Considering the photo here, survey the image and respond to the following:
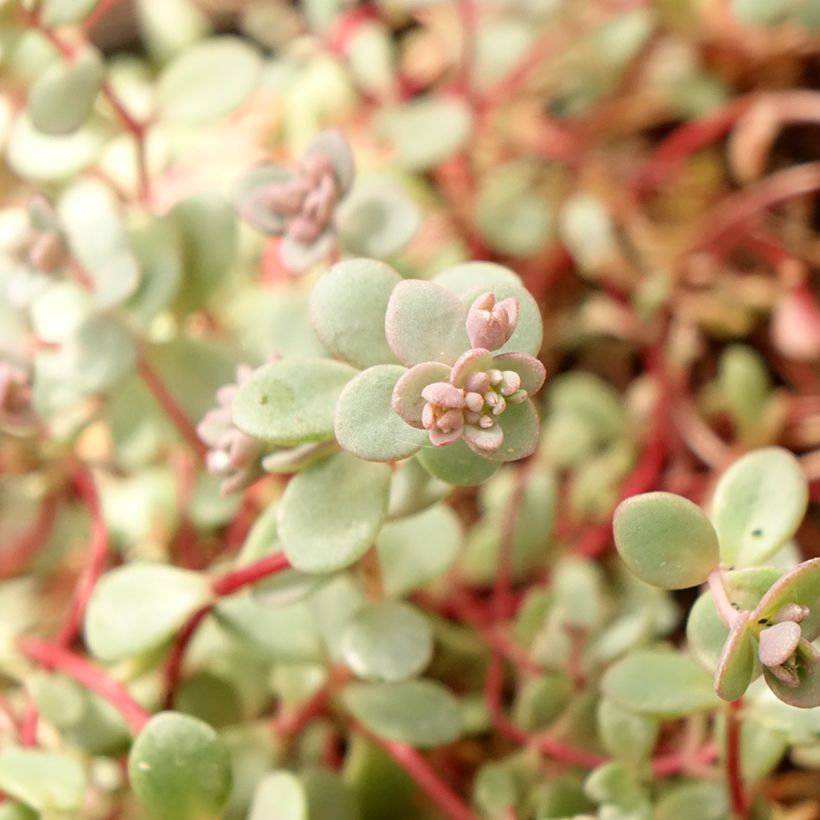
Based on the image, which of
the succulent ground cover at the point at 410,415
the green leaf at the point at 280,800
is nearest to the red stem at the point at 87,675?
the succulent ground cover at the point at 410,415

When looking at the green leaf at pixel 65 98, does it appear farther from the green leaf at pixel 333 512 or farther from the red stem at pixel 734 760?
the red stem at pixel 734 760

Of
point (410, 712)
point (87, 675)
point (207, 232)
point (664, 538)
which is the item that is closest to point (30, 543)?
point (87, 675)

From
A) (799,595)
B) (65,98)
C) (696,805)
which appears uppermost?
(65,98)

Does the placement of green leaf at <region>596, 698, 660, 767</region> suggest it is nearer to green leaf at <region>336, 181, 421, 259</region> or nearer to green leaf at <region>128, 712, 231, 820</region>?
green leaf at <region>128, 712, 231, 820</region>

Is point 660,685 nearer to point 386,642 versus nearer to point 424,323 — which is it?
point 386,642

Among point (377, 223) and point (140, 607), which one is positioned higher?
point (377, 223)
